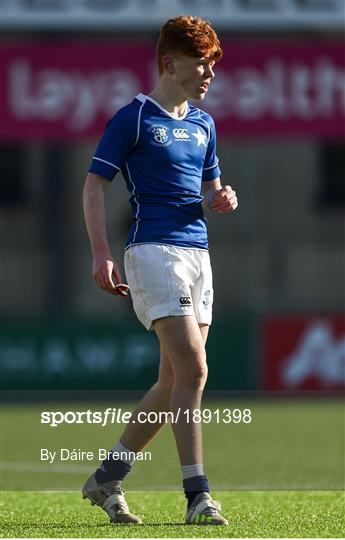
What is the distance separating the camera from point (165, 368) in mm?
6273

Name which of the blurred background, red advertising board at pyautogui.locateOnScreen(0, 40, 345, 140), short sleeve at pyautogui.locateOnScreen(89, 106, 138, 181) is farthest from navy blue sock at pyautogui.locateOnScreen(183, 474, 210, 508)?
red advertising board at pyautogui.locateOnScreen(0, 40, 345, 140)

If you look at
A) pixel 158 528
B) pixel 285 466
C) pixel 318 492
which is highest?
pixel 158 528

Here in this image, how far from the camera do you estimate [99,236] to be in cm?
603

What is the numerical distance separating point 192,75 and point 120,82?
526 inches

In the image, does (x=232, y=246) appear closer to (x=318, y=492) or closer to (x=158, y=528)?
(x=318, y=492)

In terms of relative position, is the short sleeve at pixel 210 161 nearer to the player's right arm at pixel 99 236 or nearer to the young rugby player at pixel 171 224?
the young rugby player at pixel 171 224

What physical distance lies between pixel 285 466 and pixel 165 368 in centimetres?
346

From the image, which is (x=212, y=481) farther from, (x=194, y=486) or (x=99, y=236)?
(x=99, y=236)

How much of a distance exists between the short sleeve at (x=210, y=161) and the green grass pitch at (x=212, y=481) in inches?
56.6

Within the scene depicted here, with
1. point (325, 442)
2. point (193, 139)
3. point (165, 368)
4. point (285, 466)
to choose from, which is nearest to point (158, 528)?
point (165, 368)

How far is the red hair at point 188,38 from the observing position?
19.9 feet

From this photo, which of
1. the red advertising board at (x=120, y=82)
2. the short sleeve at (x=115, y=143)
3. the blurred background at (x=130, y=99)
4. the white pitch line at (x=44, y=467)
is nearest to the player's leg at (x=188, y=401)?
the short sleeve at (x=115, y=143)

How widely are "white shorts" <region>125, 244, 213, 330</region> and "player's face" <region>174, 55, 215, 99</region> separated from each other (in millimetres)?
641

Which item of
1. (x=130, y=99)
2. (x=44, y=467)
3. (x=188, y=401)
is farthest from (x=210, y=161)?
(x=130, y=99)
